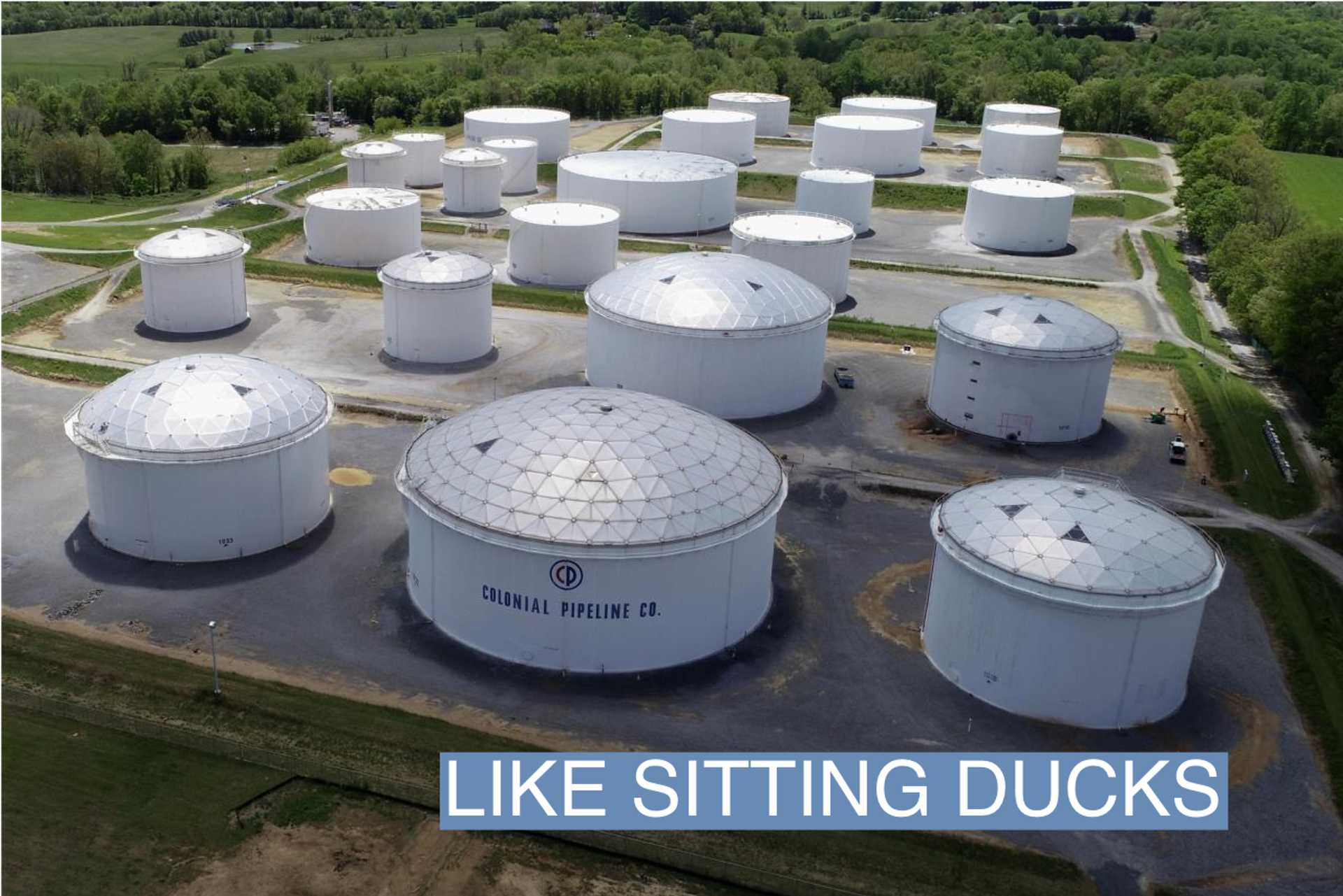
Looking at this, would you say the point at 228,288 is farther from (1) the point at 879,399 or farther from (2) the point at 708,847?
(2) the point at 708,847

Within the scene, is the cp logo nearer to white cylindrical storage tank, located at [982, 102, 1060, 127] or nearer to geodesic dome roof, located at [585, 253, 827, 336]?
geodesic dome roof, located at [585, 253, 827, 336]

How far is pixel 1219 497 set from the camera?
5753 centimetres

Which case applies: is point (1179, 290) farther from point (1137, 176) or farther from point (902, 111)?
point (902, 111)

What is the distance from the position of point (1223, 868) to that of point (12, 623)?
41387mm

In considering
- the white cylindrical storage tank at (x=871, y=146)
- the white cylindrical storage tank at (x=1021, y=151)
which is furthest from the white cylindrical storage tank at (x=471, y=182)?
the white cylindrical storage tank at (x=1021, y=151)

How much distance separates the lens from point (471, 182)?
106 meters

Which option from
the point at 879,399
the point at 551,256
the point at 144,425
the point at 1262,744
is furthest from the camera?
the point at 551,256

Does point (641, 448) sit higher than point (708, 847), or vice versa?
point (641, 448)

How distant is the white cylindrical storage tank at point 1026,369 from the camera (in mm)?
61500

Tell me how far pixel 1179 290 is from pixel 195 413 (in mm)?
74450

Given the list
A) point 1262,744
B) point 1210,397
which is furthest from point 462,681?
point 1210,397

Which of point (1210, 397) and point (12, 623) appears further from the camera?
point (1210, 397)

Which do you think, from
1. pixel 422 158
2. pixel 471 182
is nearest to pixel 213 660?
pixel 471 182

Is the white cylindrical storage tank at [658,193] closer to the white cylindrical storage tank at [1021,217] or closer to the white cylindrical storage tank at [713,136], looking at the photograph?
the white cylindrical storage tank at [713,136]
